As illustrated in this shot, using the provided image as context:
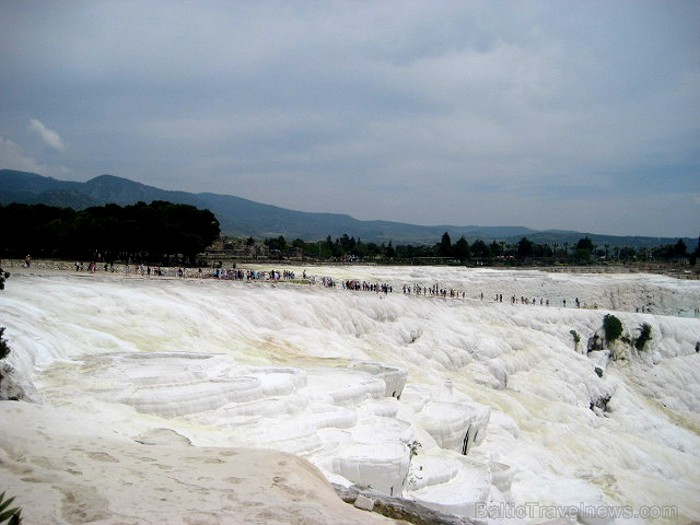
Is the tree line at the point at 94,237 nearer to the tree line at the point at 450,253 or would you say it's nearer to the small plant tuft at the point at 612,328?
the small plant tuft at the point at 612,328

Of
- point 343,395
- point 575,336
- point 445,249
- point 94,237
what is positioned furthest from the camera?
point 445,249

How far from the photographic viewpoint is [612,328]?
45.2 meters

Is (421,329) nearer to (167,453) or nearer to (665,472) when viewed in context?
(665,472)

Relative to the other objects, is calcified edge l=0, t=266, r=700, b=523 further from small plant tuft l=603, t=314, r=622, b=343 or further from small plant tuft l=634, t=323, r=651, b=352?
small plant tuft l=603, t=314, r=622, b=343

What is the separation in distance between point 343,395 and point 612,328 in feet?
120

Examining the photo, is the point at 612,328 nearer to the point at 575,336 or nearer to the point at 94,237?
the point at 575,336

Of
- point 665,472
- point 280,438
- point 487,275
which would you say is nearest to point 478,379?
point 665,472

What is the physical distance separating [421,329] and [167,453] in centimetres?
2708

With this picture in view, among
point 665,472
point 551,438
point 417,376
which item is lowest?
point 665,472

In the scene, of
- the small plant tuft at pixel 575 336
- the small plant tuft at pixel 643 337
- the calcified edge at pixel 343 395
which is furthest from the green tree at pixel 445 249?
the small plant tuft at pixel 575 336

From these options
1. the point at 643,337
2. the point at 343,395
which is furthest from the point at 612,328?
the point at 343,395

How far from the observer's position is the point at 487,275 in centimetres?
7006

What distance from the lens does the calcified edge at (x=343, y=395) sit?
10369mm

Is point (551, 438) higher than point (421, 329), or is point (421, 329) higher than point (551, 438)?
point (421, 329)
